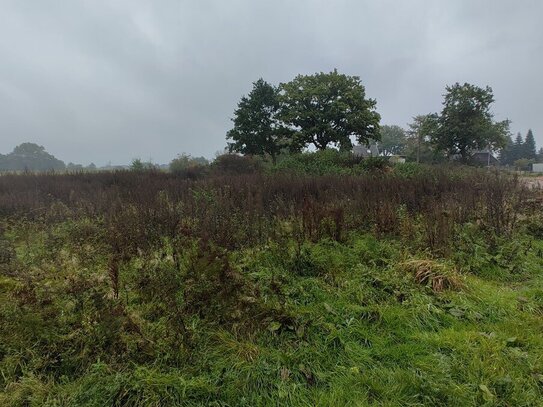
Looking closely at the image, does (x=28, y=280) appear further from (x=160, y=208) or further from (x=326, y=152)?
(x=326, y=152)

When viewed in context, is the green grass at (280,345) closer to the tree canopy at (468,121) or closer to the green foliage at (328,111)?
the green foliage at (328,111)

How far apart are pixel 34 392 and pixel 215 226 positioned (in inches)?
111

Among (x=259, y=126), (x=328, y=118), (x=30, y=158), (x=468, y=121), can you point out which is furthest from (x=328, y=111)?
(x=30, y=158)

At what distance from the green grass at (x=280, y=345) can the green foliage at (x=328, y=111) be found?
1767cm

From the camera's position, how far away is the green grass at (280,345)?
6.37 feet

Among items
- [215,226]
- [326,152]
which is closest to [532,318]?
[215,226]

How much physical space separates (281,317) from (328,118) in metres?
18.9

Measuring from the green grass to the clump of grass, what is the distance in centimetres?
8

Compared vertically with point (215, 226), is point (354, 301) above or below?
below

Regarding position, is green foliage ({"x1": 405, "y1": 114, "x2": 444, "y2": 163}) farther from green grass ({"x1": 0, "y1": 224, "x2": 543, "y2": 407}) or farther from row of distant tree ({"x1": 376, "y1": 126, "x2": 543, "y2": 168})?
green grass ({"x1": 0, "y1": 224, "x2": 543, "y2": 407})

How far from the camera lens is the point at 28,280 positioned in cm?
281

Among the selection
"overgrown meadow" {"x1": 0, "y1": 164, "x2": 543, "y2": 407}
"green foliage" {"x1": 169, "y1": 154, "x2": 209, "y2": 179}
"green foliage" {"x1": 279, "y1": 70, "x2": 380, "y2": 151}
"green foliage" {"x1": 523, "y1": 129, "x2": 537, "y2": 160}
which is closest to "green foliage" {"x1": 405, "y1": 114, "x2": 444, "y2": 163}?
"green foliage" {"x1": 279, "y1": 70, "x2": 380, "y2": 151}

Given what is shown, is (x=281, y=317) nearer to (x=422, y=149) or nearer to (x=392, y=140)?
(x=422, y=149)

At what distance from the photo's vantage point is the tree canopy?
77.2ft
